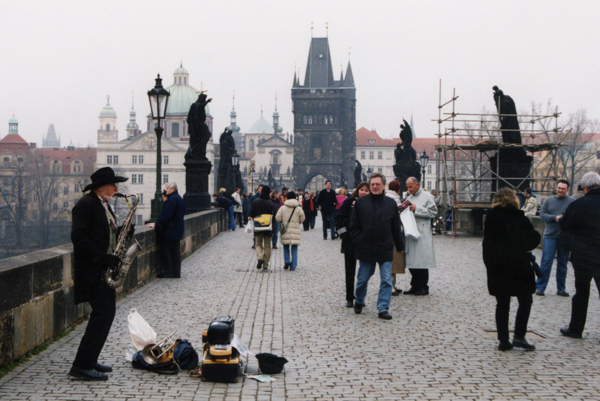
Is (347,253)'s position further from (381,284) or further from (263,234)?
(263,234)

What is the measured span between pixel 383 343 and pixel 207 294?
Result: 3409 millimetres

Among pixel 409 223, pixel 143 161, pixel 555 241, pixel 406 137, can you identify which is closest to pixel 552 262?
pixel 555 241

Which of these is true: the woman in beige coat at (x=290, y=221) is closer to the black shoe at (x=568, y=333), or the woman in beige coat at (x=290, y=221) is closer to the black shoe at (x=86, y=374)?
the black shoe at (x=568, y=333)

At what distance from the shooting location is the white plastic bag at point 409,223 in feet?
29.1

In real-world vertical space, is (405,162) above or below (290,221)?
above

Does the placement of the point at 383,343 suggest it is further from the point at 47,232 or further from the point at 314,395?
the point at 47,232

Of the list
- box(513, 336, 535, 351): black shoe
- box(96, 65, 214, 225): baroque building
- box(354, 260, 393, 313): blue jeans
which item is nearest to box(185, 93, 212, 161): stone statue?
box(354, 260, 393, 313): blue jeans

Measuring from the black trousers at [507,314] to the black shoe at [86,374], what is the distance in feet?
10.5

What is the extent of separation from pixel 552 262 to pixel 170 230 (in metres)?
5.42

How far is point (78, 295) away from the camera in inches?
191

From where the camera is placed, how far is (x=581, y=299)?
21.5 ft

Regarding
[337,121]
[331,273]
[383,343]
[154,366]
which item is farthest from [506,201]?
[337,121]

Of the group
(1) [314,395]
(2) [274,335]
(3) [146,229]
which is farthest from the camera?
(3) [146,229]

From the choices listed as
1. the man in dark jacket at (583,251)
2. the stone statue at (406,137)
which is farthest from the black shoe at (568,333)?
the stone statue at (406,137)
